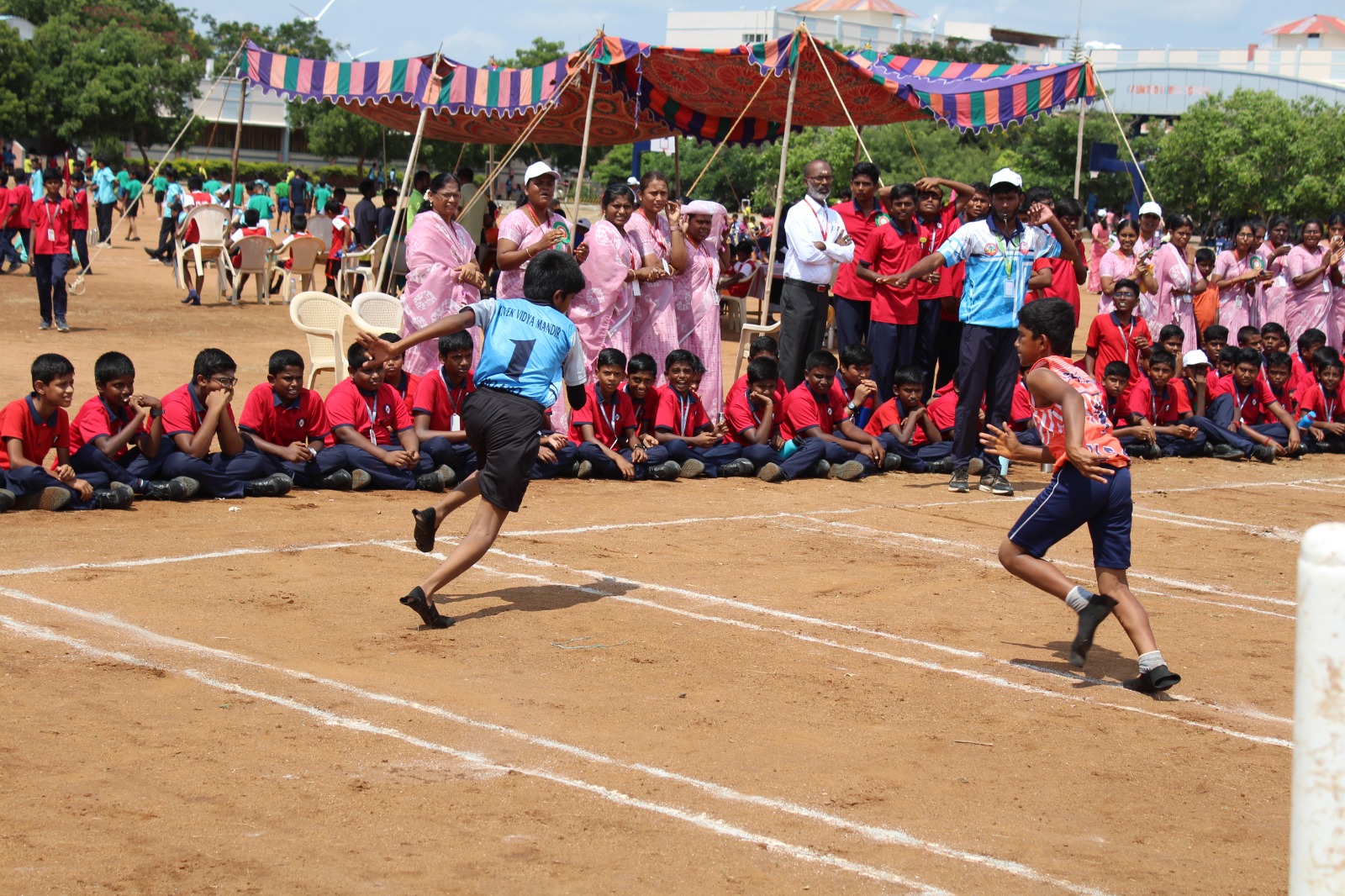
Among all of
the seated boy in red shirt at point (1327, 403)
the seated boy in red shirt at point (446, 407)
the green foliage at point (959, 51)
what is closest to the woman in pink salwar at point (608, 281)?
the seated boy in red shirt at point (446, 407)

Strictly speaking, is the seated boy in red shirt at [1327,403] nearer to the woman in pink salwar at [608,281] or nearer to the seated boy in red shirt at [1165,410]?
the seated boy in red shirt at [1165,410]

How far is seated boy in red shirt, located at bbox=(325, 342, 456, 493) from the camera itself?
31.5ft

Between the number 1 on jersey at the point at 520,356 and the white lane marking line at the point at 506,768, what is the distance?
1976mm

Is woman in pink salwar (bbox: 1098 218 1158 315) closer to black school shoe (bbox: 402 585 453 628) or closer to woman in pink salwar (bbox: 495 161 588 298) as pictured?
woman in pink salwar (bbox: 495 161 588 298)

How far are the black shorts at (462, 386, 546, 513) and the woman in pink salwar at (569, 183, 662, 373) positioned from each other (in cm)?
450

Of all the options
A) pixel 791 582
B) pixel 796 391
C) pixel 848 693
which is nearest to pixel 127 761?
pixel 848 693

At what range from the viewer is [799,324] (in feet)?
38.4

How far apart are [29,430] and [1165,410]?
941cm

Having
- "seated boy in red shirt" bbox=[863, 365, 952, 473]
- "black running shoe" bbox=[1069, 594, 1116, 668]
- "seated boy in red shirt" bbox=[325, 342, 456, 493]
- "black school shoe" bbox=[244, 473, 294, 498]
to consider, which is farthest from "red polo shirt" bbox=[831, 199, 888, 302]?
"black running shoe" bbox=[1069, 594, 1116, 668]

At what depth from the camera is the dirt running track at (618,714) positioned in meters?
4.09

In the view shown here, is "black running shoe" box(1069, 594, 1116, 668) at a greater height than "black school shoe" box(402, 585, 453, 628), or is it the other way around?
"black running shoe" box(1069, 594, 1116, 668)

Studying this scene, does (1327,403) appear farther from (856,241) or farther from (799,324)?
(799,324)

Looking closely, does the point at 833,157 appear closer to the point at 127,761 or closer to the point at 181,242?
the point at 181,242

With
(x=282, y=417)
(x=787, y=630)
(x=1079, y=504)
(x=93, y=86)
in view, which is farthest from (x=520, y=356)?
(x=93, y=86)
